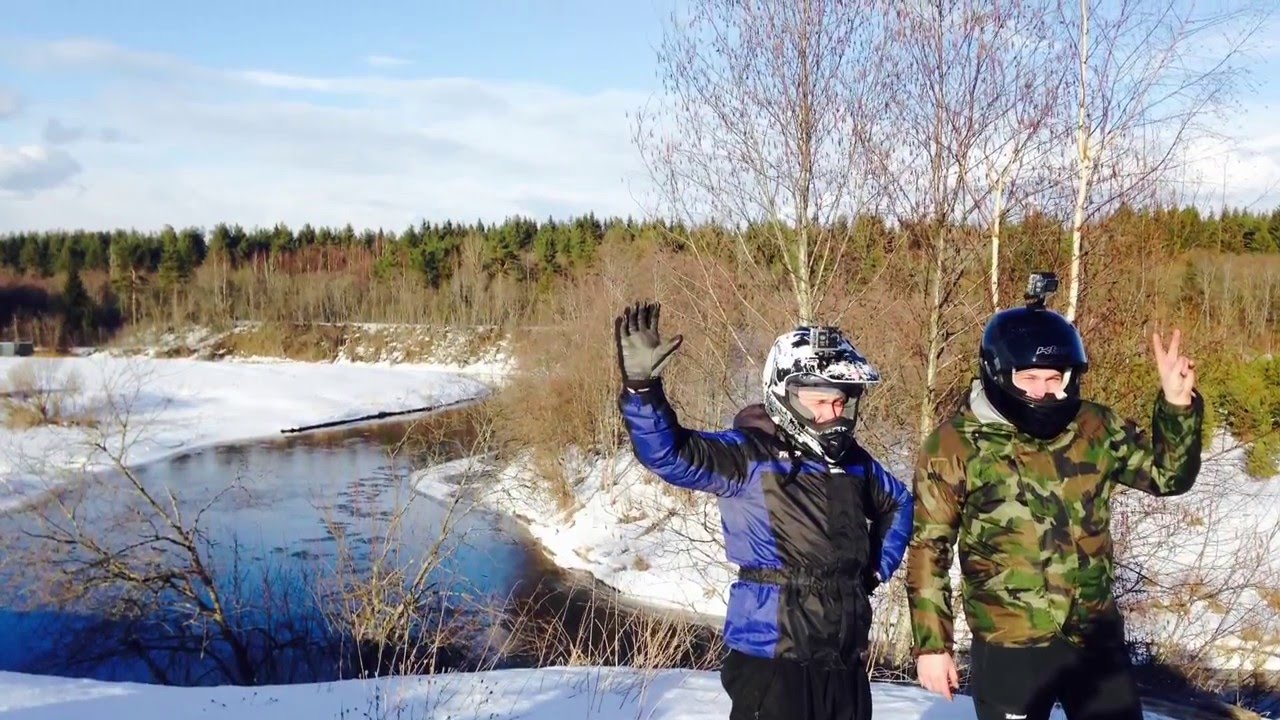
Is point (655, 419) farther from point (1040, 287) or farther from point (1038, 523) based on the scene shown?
point (1040, 287)

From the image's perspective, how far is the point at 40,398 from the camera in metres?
29.8

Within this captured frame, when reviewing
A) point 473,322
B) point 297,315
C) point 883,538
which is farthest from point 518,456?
point 297,315

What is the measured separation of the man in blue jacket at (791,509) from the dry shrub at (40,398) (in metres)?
28.4

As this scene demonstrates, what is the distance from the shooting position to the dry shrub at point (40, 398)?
28625mm

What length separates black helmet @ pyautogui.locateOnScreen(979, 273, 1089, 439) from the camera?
115 inches

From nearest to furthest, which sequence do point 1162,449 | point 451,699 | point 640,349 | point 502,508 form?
point 640,349
point 1162,449
point 451,699
point 502,508

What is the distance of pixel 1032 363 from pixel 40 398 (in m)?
33.9

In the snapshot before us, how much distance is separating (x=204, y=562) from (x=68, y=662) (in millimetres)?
2453

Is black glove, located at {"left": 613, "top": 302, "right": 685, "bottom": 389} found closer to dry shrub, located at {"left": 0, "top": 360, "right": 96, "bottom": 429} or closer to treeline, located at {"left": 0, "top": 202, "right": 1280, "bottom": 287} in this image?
dry shrub, located at {"left": 0, "top": 360, "right": 96, "bottom": 429}

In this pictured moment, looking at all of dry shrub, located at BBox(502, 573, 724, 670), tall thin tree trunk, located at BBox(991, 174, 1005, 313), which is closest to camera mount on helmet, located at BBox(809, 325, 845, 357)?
tall thin tree trunk, located at BBox(991, 174, 1005, 313)

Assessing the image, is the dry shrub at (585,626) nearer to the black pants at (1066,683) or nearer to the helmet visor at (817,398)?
the black pants at (1066,683)

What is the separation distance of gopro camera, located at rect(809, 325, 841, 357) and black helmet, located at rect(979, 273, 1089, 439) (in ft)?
1.73

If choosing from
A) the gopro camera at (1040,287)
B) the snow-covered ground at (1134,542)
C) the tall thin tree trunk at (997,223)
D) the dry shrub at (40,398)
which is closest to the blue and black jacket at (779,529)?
the gopro camera at (1040,287)

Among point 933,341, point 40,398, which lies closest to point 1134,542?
point 933,341
